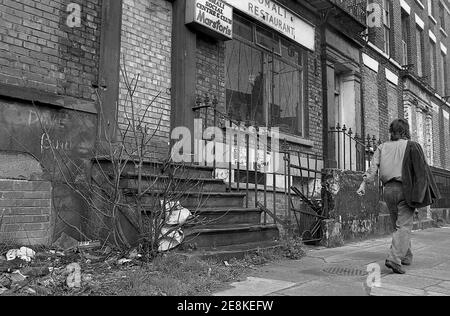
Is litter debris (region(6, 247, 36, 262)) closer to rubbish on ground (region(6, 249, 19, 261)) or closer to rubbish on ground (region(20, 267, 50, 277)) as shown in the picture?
rubbish on ground (region(6, 249, 19, 261))

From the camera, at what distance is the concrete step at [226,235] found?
200 inches

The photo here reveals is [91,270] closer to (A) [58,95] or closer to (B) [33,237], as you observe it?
(B) [33,237]

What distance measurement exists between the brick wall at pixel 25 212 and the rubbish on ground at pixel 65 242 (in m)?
0.12

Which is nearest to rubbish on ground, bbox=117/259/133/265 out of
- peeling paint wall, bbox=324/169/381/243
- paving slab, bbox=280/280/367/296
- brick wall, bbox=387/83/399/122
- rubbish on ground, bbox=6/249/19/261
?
rubbish on ground, bbox=6/249/19/261

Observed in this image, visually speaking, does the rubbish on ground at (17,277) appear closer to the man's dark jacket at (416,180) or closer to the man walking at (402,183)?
the man walking at (402,183)

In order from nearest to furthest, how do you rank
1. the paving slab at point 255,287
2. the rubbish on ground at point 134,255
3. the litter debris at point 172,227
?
the paving slab at point 255,287 → the rubbish on ground at point 134,255 → the litter debris at point 172,227

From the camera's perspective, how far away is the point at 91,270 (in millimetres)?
4320

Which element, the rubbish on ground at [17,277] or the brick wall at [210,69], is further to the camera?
the brick wall at [210,69]

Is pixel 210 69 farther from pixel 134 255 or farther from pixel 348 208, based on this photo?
pixel 134 255

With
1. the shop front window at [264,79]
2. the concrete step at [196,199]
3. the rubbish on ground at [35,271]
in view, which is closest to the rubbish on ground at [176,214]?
the concrete step at [196,199]

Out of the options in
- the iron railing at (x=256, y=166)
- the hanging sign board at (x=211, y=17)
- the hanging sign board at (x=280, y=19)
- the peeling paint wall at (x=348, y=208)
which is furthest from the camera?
the hanging sign board at (x=280, y=19)

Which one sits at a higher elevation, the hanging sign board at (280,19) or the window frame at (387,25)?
the window frame at (387,25)
